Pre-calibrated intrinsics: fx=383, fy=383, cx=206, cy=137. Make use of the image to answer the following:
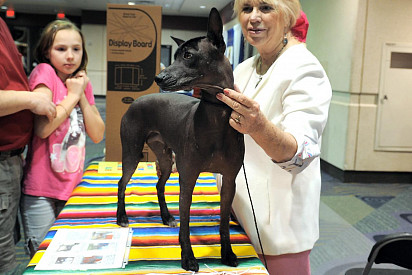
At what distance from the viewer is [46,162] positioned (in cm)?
182

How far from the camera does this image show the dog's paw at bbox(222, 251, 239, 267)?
1235 mm

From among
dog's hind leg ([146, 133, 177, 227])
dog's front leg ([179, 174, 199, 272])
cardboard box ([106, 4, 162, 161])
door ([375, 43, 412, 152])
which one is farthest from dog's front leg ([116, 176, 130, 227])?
door ([375, 43, 412, 152])

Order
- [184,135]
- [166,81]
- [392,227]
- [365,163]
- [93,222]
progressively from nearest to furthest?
[166,81], [184,135], [93,222], [392,227], [365,163]

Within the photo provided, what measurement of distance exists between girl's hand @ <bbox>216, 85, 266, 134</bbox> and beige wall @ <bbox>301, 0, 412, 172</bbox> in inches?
167

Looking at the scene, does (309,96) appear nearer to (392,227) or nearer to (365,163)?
(392,227)

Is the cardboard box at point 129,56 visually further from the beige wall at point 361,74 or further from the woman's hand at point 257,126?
the beige wall at point 361,74

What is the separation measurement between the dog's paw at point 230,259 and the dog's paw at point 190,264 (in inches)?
4.3

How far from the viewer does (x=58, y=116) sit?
5.66 feet

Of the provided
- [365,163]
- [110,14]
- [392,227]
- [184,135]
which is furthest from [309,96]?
[365,163]

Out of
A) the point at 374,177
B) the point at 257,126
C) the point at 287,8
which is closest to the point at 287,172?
the point at 257,126

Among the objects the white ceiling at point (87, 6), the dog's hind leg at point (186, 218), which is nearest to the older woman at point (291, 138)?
the dog's hind leg at point (186, 218)

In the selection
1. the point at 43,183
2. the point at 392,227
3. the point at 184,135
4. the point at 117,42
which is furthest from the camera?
the point at 392,227

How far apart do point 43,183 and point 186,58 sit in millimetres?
1148

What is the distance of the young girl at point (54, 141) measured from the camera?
1.81 meters
